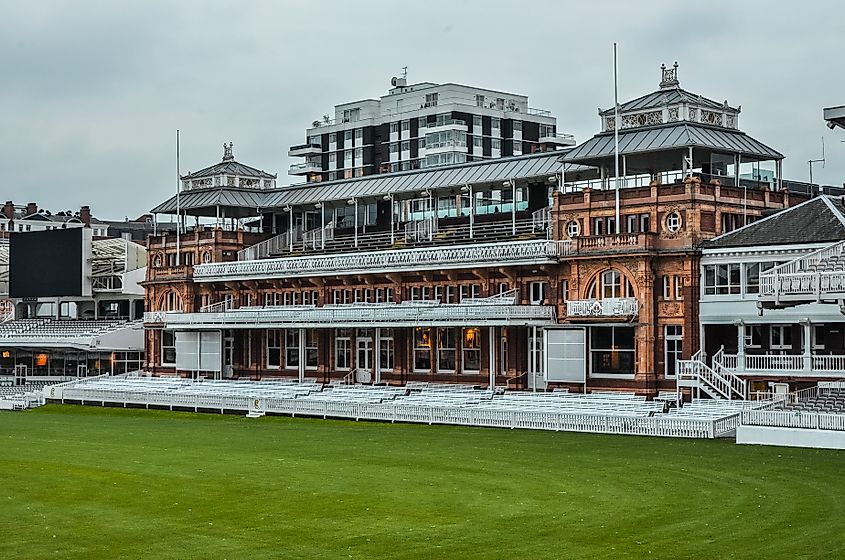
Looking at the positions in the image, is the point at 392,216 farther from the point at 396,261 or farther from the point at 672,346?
the point at 672,346

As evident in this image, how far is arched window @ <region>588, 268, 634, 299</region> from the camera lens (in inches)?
2026

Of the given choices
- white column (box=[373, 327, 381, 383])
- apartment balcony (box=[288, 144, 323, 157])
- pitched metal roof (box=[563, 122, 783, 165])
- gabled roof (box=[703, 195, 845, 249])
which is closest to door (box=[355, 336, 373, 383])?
white column (box=[373, 327, 381, 383])

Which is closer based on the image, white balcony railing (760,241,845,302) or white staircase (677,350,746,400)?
white balcony railing (760,241,845,302)

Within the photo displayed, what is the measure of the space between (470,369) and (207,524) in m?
34.1

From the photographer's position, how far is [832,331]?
153 feet

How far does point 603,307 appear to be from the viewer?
51062mm

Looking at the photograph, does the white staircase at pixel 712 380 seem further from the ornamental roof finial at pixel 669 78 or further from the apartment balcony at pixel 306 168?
the apartment balcony at pixel 306 168

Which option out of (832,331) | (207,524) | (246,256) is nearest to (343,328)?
(246,256)

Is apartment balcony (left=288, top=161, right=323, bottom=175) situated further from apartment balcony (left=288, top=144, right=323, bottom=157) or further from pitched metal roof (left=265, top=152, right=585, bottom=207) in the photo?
pitched metal roof (left=265, top=152, right=585, bottom=207)

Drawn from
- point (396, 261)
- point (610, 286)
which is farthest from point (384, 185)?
point (610, 286)

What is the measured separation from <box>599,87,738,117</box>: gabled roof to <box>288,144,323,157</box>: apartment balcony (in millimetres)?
70600

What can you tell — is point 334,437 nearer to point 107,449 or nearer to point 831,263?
point 107,449

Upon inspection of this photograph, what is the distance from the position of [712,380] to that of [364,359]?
1986 cm

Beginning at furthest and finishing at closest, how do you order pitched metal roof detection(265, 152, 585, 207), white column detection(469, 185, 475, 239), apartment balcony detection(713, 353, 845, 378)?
white column detection(469, 185, 475, 239) < pitched metal roof detection(265, 152, 585, 207) < apartment balcony detection(713, 353, 845, 378)
